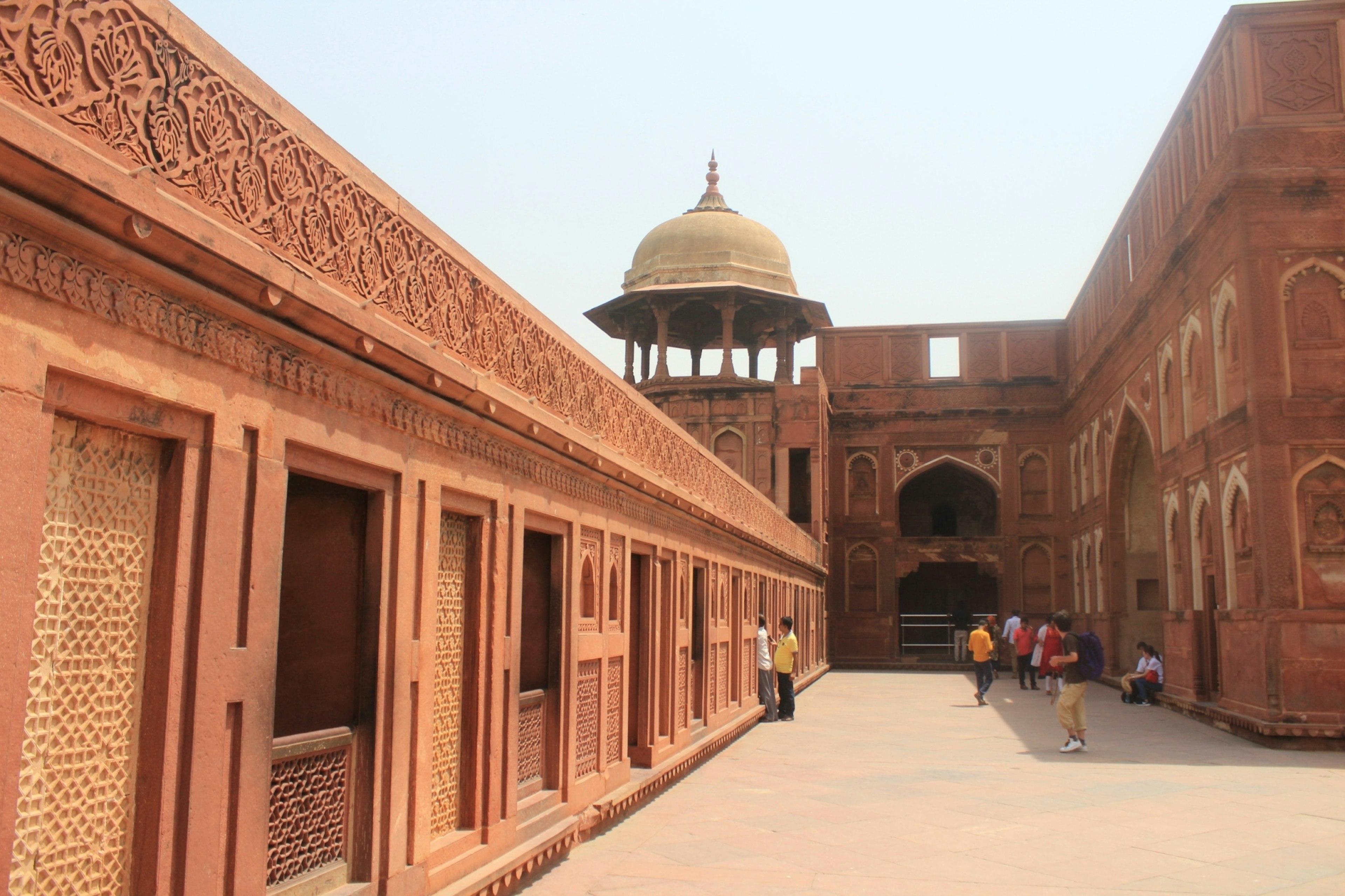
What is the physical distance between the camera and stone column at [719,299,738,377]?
27.0m

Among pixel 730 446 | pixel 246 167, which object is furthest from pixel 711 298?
pixel 246 167

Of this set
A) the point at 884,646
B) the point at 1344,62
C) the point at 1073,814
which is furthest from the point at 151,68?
the point at 884,646

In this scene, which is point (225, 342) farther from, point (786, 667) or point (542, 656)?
point (786, 667)

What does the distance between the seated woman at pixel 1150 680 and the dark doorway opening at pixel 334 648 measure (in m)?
15.7

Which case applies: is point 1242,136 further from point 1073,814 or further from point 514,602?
point 514,602

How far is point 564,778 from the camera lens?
6.52 metres

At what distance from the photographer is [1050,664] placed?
12.0 metres

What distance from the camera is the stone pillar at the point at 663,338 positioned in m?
27.3

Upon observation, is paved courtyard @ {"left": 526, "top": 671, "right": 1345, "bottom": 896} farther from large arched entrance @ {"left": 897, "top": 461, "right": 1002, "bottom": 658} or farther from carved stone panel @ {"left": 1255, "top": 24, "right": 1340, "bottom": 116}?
large arched entrance @ {"left": 897, "top": 461, "right": 1002, "bottom": 658}

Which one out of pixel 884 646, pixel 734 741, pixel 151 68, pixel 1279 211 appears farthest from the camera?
pixel 884 646

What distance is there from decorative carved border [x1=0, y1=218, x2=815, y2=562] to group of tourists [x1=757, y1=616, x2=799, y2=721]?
945 cm

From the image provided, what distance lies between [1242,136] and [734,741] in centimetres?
869

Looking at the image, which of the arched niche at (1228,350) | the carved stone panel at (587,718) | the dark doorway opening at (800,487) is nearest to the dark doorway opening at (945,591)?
the dark doorway opening at (800,487)

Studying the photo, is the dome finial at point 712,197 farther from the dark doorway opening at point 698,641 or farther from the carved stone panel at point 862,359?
the dark doorway opening at point 698,641
